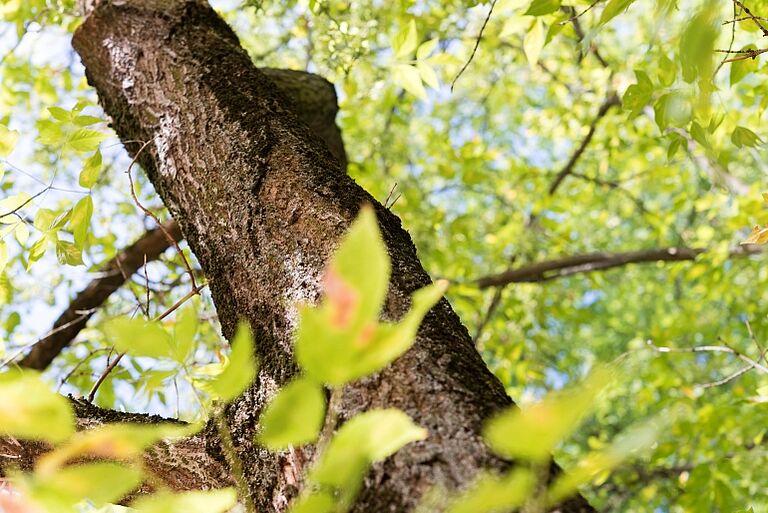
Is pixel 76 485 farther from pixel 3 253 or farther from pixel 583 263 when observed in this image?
pixel 583 263

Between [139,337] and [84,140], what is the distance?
0.78 m

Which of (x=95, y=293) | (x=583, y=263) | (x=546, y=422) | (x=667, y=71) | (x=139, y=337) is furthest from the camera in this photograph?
(x=583, y=263)

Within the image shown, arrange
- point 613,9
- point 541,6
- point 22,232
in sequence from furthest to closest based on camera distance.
Result: 1. point 22,232
2. point 541,6
3. point 613,9

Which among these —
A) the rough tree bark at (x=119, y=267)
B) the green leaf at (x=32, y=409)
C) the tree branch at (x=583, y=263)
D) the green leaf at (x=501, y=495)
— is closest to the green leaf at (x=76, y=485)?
the green leaf at (x=32, y=409)

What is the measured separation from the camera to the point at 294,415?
38 centimetres

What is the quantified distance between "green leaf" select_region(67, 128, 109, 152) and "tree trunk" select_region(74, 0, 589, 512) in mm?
93

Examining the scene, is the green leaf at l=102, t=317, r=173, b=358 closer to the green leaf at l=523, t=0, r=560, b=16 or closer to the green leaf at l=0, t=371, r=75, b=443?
the green leaf at l=0, t=371, r=75, b=443

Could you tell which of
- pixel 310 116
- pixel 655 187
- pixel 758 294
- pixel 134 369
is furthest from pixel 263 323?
pixel 655 187

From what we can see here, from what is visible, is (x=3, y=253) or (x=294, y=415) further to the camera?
(x=3, y=253)

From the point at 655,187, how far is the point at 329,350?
5050 mm

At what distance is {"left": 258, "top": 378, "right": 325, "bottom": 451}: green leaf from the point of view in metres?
Result: 0.37

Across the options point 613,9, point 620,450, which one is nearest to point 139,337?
point 620,450

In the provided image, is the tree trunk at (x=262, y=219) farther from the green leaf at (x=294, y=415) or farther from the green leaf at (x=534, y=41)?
the green leaf at (x=534, y=41)

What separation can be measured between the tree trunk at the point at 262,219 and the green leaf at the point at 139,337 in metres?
0.25
